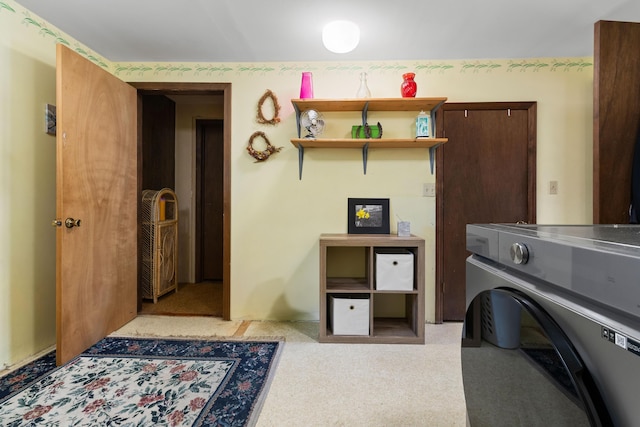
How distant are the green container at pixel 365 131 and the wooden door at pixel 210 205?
1.97 m

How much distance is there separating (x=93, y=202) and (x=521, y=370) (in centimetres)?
238

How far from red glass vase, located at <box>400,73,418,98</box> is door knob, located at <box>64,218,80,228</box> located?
91.9 inches

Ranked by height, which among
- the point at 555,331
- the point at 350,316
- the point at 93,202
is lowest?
the point at 350,316

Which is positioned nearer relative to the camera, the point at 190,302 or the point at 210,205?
the point at 190,302

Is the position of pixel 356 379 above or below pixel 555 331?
below

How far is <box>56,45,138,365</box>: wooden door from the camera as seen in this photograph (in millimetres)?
1743

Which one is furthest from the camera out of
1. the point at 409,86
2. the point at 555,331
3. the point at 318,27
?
the point at 409,86

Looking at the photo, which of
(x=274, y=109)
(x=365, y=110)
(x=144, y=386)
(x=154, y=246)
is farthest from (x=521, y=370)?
(x=154, y=246)

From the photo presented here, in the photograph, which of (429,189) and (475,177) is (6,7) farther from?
(475,177)

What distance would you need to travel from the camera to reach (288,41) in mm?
2123

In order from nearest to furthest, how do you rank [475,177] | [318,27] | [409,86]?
[318,27] → [409,86] → [475,177]

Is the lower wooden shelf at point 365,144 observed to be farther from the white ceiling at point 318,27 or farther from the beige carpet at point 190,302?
the beige carpet at point 190,302

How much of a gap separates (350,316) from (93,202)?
188 centimetres

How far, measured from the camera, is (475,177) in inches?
95.2
